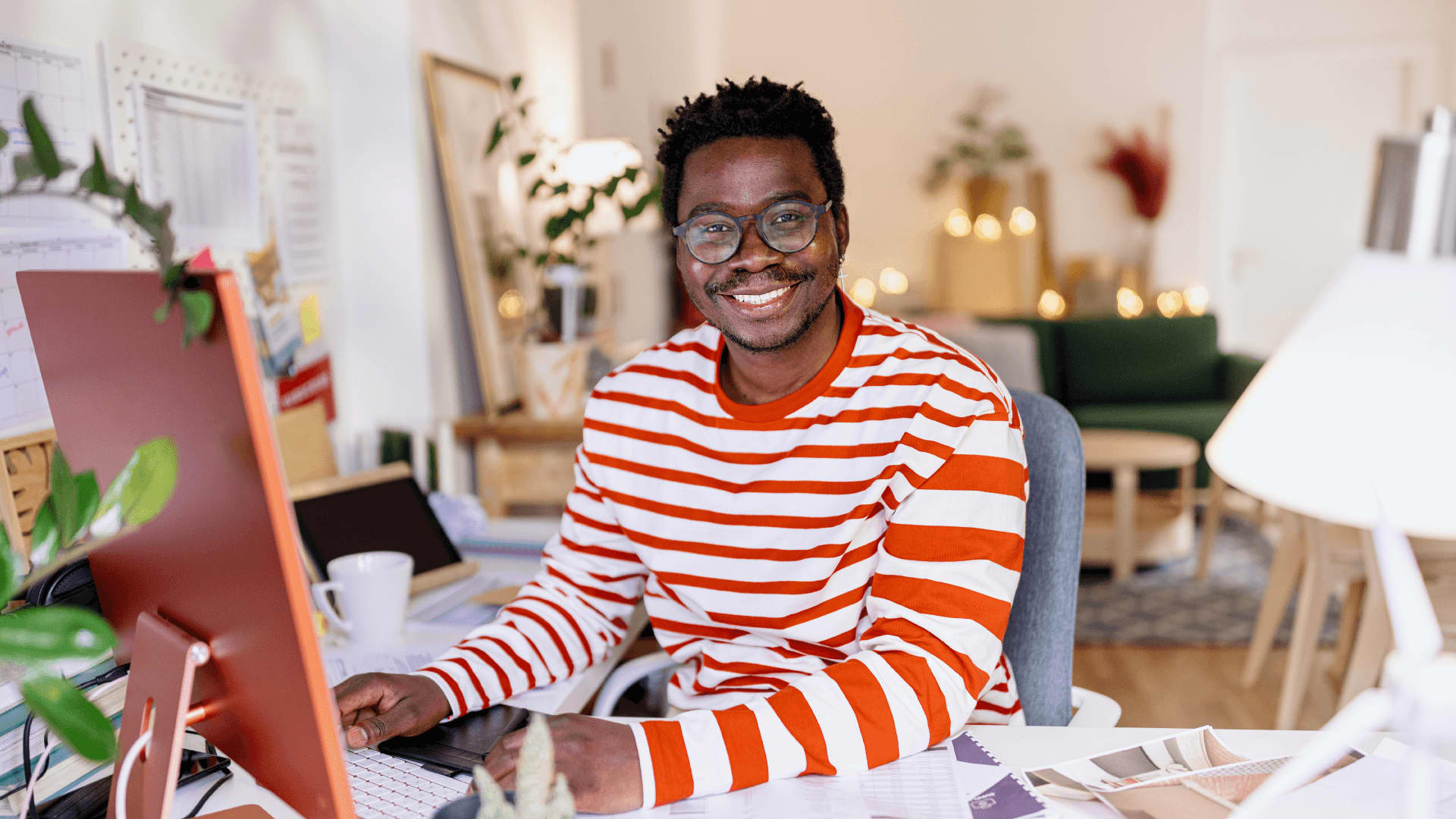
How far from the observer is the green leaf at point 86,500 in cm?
60

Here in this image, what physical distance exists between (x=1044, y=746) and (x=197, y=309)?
78cm

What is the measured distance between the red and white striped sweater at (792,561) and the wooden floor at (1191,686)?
162 centimetres

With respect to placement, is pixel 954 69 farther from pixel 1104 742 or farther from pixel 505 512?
pixel 1104 742

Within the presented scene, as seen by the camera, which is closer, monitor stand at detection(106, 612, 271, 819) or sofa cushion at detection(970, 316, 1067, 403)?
monitor stand at detection(106, 612, 271, 819)

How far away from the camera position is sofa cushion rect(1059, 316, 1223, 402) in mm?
5113

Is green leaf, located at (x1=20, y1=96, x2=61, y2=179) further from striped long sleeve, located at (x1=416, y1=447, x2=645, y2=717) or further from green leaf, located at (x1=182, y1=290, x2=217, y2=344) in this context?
striped long sleeve, located at (x1=416, y1=447, x2=645, y2=717)

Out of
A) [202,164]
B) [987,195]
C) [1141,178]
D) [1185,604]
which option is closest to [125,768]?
[202,164]

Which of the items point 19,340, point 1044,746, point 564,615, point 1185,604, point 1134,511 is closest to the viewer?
point 1044,746

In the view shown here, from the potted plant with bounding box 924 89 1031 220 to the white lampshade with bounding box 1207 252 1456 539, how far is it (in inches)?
241

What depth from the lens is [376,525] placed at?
156 centimetres

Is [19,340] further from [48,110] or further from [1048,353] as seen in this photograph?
[1048,353]

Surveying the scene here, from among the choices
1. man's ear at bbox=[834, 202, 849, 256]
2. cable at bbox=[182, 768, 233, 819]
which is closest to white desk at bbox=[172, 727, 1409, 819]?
cable at bbox=[182, 768, 233, 819]

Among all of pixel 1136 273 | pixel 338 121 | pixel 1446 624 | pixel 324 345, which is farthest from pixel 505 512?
pixel 1136 273

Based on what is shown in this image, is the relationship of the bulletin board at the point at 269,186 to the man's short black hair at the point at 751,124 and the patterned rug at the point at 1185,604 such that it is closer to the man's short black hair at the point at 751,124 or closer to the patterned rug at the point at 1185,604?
the man's short black hair at the point at 751,124
